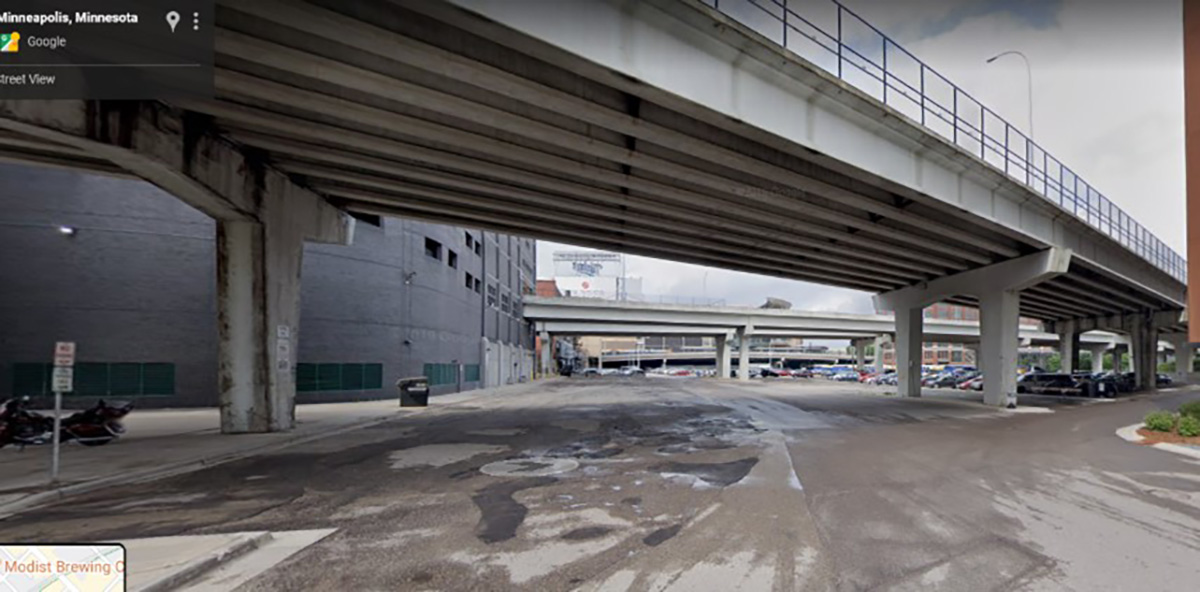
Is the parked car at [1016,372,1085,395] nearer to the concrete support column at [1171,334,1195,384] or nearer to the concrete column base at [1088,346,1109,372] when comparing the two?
the concrete support column at [1171,334,1195,384]

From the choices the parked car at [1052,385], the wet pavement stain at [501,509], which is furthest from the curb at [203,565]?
the parked car at [1052,385]

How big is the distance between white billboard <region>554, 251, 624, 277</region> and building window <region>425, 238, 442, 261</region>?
6900 cm

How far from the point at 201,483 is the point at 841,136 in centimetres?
1438

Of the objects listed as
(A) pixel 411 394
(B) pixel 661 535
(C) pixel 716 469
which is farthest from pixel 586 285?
(B) pixel 661 535

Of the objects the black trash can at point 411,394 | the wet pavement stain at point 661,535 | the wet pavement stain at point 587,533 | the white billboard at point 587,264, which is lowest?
the black trash can at point 411,394

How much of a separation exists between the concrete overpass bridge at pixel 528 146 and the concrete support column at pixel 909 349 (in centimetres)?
986

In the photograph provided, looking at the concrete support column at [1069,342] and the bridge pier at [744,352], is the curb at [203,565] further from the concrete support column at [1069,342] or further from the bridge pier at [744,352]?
the bridge pier at [744,352]

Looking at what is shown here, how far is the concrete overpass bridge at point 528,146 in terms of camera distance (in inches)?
373

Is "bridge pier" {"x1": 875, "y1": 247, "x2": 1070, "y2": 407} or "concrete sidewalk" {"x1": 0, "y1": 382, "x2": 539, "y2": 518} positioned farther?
"bridge pier" {"x1": 875, "y1": 247, "x2": 1070, "y2": 407}

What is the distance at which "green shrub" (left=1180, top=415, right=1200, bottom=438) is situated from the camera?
49.1ft

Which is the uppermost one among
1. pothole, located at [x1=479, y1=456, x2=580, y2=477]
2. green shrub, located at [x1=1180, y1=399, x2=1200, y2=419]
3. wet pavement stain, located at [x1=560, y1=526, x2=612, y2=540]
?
green shrub, located at [x1=1180, y1=399, x2=1200, y2=419]

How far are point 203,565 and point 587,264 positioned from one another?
102 m

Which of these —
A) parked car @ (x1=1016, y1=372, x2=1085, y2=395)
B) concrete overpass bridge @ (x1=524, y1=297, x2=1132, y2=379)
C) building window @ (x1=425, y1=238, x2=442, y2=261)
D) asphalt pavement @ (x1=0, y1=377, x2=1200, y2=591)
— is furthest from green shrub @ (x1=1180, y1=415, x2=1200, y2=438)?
concrete overpass bridge @ (x1=524, y1=297, x2=1132, y2=379)

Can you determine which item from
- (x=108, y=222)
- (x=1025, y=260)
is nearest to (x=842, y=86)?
(x=1025, y=260)
